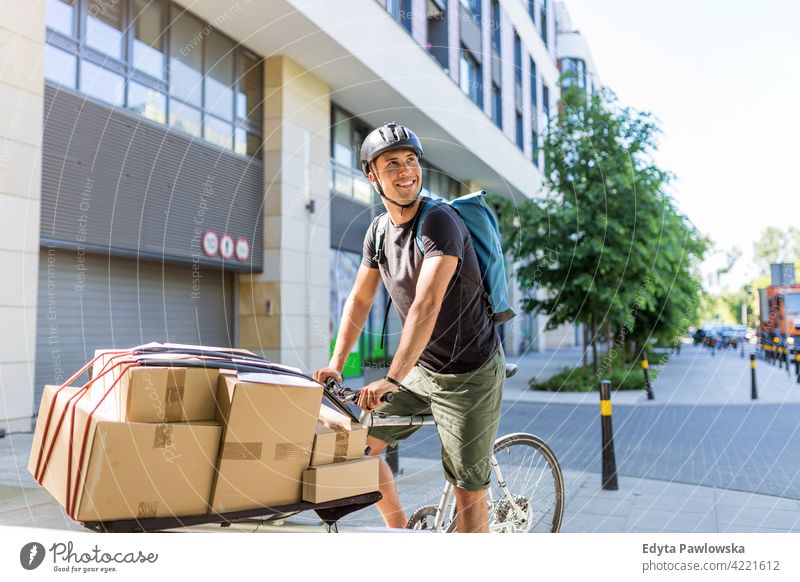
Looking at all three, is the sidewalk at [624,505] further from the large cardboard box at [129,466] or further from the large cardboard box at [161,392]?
the large cardboard box at [161,392]

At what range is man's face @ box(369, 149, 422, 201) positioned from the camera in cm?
233

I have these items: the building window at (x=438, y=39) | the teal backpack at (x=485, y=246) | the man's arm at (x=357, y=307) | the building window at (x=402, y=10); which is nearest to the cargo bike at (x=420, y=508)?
the man's arm at (x=357, y=307)

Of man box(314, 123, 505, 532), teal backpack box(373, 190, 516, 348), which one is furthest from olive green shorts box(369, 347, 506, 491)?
teal backpack box(373, 190, 516, 348)

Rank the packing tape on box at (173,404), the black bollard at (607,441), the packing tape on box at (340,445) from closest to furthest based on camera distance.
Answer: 1. the packing tape on box at (173,404)
2. the packing tape on box at (340,445)
3. the black bollard at (607,441)

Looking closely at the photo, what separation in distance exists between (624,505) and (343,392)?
318 centimetres

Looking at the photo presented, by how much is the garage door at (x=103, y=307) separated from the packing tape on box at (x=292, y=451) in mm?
4712

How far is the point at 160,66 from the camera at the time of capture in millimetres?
8688

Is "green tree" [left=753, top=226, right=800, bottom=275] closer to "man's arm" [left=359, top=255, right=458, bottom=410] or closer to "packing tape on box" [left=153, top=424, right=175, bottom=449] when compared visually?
"man's arm" [left=359, top=255, right=458, bottom=410]

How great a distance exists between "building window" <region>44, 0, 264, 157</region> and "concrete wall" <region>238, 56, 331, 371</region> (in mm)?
421

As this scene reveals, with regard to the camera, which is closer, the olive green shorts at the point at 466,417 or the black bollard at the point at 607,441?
the olive green shorts at the point at 466,417

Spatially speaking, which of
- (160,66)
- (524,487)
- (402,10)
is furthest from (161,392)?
(402,10)

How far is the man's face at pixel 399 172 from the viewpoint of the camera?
233cm

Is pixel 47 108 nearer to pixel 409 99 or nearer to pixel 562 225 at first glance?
pixel 409 99

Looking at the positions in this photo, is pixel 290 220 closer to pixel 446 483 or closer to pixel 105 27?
pixel 105 27
